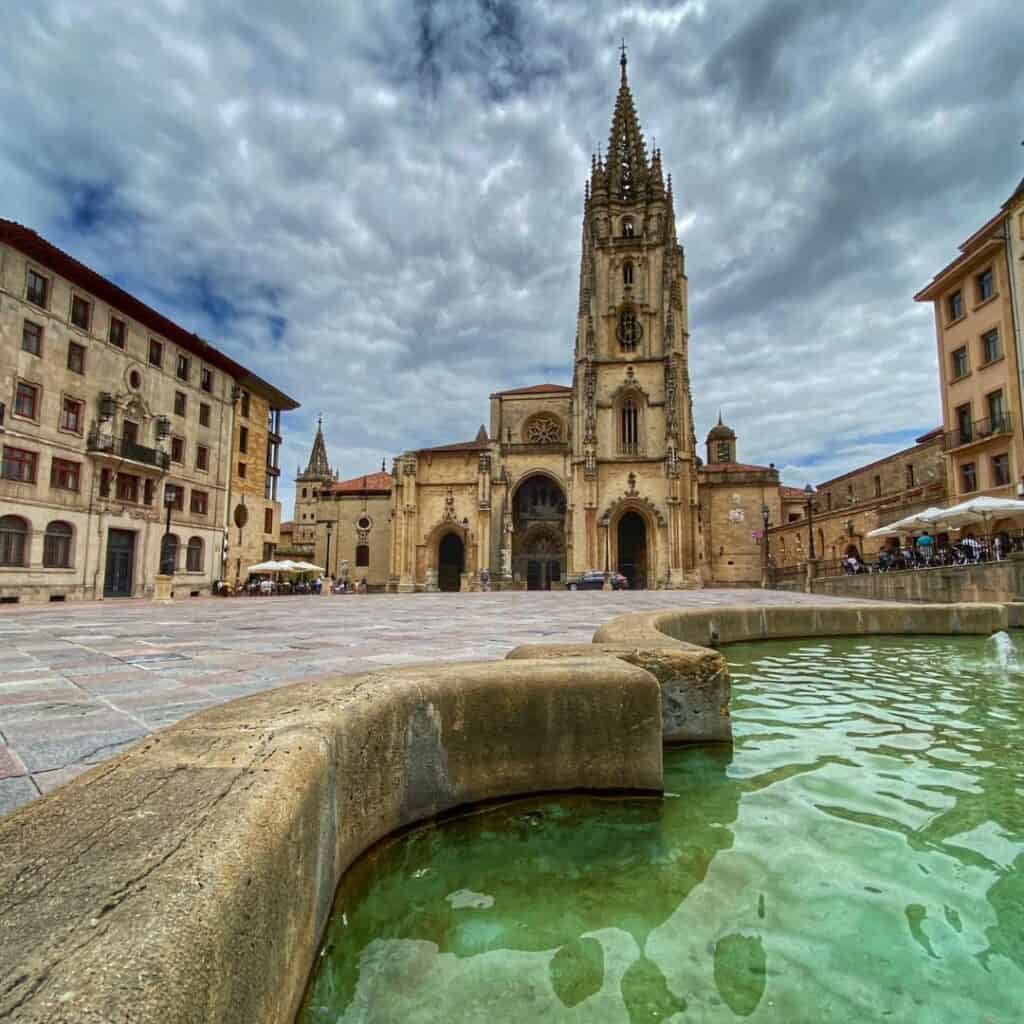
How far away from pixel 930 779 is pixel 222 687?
13.6 ft

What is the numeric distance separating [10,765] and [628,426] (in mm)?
37401

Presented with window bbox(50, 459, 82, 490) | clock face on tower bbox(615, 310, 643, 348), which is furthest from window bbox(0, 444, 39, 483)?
clock face on tower bbox(615, 310, 643, 348)

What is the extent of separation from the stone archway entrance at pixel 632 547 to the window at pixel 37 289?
29565 mm

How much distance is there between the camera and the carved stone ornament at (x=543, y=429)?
43.4 meters

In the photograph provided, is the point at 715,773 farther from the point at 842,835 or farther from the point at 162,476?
the point at 162,476

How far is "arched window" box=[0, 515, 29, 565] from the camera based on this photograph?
1919 cm

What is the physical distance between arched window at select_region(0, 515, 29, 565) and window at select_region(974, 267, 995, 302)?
3585 cm

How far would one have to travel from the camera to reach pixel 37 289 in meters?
20.4

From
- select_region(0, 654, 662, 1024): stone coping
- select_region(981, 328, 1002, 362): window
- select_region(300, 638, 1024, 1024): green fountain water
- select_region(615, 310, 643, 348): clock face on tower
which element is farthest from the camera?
select_region(615, 310, 643, 348): clock face on tower

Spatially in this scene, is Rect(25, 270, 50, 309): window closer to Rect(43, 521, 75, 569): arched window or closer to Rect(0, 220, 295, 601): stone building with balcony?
Rect(0, 220, 295, 601): stone building with balcony

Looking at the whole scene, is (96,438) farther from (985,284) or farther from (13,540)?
(985,284)

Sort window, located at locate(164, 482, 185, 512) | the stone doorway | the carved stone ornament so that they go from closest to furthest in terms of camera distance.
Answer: the stone doorway, window, located at locate(164, 482, 185, 512), the carved stone ornament

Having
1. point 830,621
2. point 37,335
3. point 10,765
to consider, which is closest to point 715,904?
point 10,765

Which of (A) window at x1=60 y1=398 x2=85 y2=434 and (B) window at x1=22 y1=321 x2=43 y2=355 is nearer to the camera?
(B) window at x1=22 y1=321 x2=43 y2=355
